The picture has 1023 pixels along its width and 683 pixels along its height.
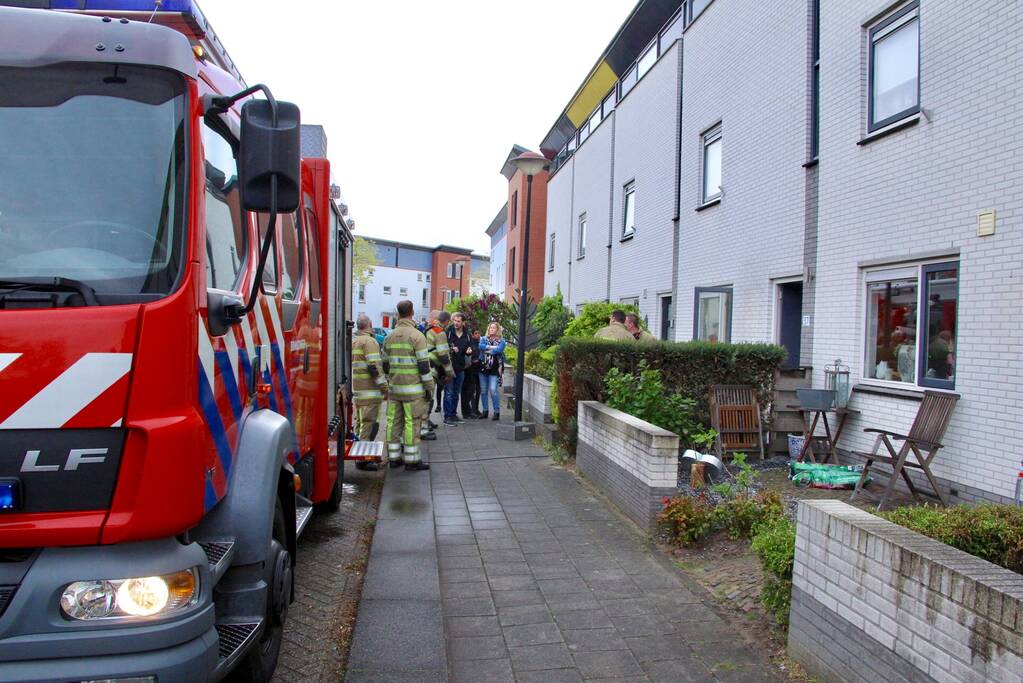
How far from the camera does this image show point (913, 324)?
7.63 metres

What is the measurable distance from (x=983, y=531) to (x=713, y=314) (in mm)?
8949

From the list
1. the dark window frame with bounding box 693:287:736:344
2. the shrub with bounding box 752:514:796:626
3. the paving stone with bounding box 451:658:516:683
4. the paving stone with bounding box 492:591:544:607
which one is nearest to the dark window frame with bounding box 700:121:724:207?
the dark window frame with bounding box 693:287:736:344

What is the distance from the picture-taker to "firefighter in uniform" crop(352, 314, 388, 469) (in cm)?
884

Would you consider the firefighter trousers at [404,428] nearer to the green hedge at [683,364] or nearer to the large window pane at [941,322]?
the green hedge at [683,364]

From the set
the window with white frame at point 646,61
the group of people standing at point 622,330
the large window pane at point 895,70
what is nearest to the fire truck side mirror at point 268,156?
the group of people standing at point 622,330

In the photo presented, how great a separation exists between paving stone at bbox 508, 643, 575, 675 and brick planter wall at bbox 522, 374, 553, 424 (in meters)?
6.60

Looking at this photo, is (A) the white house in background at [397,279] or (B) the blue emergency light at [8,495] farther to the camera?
(A) the white house in background at [397,279]

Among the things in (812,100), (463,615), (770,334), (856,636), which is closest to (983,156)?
(812,100)

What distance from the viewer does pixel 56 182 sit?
8.84 feet

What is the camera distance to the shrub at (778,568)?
416 cm

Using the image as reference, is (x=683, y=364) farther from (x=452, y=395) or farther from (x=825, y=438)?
(x=452, y=395)

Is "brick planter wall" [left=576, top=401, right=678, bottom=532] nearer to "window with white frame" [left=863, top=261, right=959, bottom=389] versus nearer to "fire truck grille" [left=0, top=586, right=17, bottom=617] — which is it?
"window with white frame" [left=863, top=261, right=959, bottom=389]

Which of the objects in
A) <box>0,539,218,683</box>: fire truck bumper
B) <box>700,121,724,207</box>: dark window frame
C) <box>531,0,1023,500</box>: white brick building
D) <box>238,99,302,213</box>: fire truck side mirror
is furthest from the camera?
<box>700,121,724,207</box>: dark window frame

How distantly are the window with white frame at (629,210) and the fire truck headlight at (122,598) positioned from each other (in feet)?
50.3
